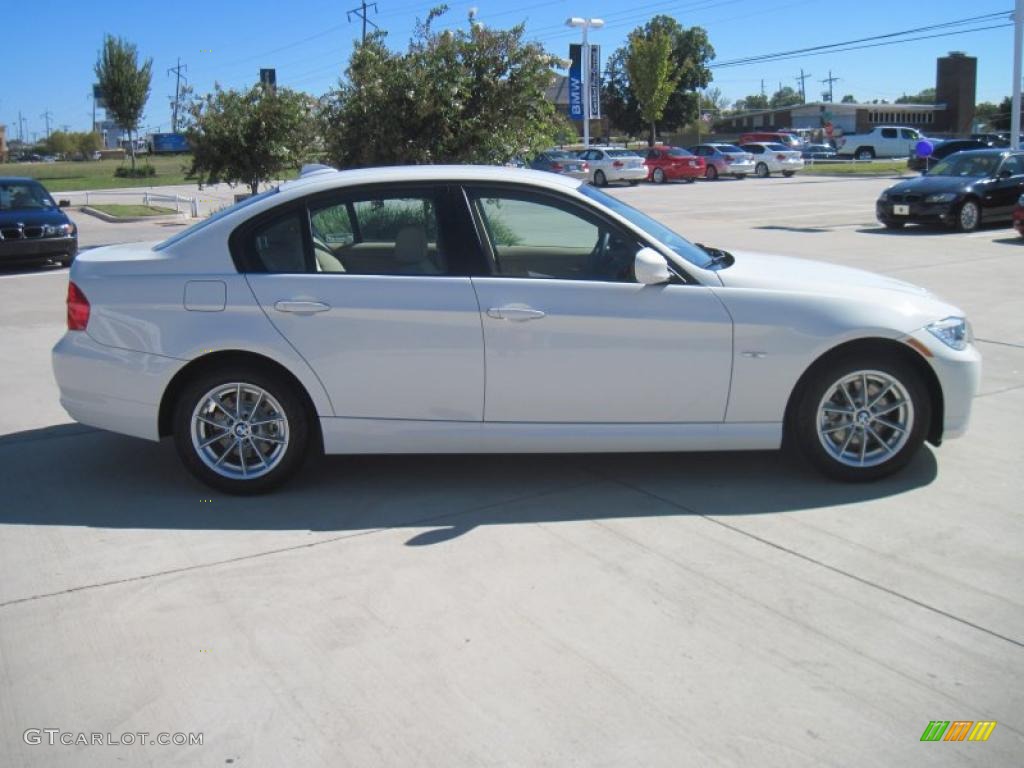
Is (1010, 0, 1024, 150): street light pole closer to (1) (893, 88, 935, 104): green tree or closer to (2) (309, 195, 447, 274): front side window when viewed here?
(2) (309, 195, 447, 274): front side window

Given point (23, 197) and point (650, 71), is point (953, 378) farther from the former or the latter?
point (650, 71)

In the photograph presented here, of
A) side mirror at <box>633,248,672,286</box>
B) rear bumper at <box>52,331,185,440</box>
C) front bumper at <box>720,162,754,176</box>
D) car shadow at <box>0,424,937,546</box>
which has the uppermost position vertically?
front bumper at <box>720,162,754,176</box>

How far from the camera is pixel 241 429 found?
17.1 ft

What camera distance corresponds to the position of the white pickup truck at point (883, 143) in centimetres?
5709

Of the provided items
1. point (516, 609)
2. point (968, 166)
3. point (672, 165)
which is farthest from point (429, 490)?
point (672, 165)

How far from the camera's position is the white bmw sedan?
5.05 m

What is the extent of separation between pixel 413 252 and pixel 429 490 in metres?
1.29

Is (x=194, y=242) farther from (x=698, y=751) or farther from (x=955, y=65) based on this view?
(x=955, y=65)

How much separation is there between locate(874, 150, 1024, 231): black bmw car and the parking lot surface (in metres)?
13.4

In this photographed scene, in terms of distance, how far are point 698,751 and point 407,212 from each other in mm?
3181

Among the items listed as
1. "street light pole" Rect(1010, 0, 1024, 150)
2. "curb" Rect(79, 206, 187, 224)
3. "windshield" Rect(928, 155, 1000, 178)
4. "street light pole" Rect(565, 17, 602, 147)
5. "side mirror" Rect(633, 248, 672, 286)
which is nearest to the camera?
"side mirror" Rect(633, 248, 672, 286)

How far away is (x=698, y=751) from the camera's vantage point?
3072mm

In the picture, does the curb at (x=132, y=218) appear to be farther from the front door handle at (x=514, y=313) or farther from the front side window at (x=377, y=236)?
the front door handle at (x=514, y=313)

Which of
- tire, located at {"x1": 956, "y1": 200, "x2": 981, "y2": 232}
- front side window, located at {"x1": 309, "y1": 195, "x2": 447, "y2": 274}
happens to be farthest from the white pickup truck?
front side window, located at {"x1": 309, "y1": 195, "x2": 447, "y2": 274}
